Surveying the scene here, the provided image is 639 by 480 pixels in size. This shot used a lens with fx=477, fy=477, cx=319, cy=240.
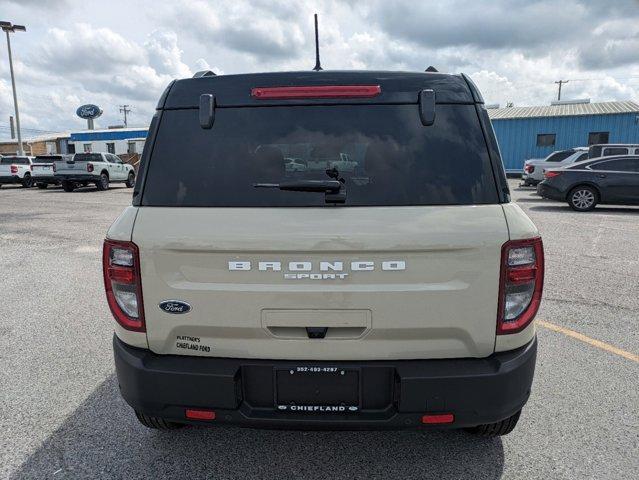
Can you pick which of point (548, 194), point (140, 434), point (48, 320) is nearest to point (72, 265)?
point (48, 320)

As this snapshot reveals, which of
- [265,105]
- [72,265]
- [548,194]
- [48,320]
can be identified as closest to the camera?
[265,105]

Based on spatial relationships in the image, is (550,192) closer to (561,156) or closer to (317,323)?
(561,156)

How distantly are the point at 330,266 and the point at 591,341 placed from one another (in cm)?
322

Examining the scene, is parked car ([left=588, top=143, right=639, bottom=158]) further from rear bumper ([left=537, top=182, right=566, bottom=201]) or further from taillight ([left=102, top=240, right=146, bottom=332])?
taillight ([left=102, top=240, right=146, bottom=332])

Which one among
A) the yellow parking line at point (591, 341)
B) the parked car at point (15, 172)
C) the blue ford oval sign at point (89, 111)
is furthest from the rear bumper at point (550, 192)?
the blue ford oval sign at point (89, 111)

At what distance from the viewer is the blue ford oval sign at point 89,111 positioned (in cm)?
5178

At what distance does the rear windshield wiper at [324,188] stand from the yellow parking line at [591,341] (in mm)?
3127

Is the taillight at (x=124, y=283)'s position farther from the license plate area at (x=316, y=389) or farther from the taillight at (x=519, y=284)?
the taillight at (x=519, y=284)

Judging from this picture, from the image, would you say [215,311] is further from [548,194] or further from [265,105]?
[548,194]

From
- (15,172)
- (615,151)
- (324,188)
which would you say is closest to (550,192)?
(615,151)

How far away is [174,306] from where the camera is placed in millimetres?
2094

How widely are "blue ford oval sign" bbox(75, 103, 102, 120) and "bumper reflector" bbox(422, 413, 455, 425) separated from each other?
57702 millimetres

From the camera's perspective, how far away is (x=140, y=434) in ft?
9.18

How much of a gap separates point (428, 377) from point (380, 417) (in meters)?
0.27
